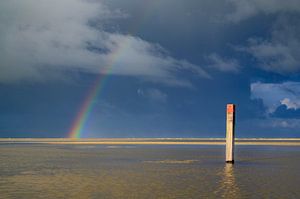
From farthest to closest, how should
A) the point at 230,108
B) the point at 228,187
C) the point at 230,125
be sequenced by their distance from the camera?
the point at 230,125 < the point at 230,108 < the point at 228,187

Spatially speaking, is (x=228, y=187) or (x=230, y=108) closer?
(x=228, y=187)

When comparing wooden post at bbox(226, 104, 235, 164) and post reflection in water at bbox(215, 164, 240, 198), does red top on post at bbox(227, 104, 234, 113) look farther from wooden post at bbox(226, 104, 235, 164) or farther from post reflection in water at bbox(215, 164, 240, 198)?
post reflection in water at bbox(215, 164, 240, 198)

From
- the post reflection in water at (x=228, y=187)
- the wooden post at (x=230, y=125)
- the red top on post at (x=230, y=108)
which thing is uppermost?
the red top on post at (x=230, y=108)

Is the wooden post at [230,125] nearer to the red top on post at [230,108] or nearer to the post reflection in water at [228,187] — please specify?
the red top on post at [230,108]

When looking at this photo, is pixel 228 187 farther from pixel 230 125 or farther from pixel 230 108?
pixel 230 108

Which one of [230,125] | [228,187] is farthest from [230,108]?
[228,187]

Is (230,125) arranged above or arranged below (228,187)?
above

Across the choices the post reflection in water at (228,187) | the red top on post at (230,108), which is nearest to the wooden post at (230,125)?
the red top on post at (230,108)

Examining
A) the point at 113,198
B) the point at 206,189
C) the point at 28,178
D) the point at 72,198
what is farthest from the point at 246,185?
the point at 28,178

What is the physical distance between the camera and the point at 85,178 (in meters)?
33.9

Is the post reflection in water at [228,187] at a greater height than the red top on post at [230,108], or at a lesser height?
lesser

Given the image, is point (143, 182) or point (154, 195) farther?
point (143, 182)

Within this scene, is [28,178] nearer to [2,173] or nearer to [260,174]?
[2,173]

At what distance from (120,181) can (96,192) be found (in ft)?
19.1
